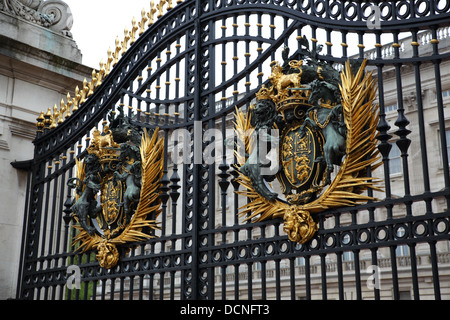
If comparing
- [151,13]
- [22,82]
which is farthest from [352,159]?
[22,82]

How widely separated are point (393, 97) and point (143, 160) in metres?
9.07

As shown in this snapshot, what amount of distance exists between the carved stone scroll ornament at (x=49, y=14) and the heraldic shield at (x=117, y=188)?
2.18 meters

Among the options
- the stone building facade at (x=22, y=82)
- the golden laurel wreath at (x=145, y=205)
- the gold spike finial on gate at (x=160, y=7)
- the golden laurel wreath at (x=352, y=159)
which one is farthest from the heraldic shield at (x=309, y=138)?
the stone building facade at (x=22, y=82)

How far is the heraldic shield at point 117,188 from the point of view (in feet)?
23.0

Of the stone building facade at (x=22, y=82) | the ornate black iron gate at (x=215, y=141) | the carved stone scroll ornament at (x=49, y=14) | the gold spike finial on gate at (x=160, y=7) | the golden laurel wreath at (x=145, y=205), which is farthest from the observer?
the carved stone scroll ornament at (x=49, y=14)

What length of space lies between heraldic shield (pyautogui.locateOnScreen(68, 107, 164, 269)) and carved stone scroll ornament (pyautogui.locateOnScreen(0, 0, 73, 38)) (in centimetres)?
218

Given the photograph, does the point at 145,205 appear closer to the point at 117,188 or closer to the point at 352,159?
the point at 117,188

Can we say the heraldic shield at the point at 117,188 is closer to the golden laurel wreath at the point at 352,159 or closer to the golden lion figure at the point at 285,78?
the golden lion figure at the point at 285,78

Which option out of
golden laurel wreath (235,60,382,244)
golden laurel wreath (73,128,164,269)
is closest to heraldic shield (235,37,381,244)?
golden laurel wreath (235,60,382,244)

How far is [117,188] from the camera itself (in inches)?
288

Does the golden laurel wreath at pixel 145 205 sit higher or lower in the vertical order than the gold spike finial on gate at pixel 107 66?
lower

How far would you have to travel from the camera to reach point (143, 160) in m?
7.07

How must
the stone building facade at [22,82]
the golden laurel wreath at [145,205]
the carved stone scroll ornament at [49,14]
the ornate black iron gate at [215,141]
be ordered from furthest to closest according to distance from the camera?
the carved stone scroll ornament at [49,14]
the stone building facade at [22,82]
the golden laurel wreath at [145,205]
the ornate black iron gate at [215,141]
